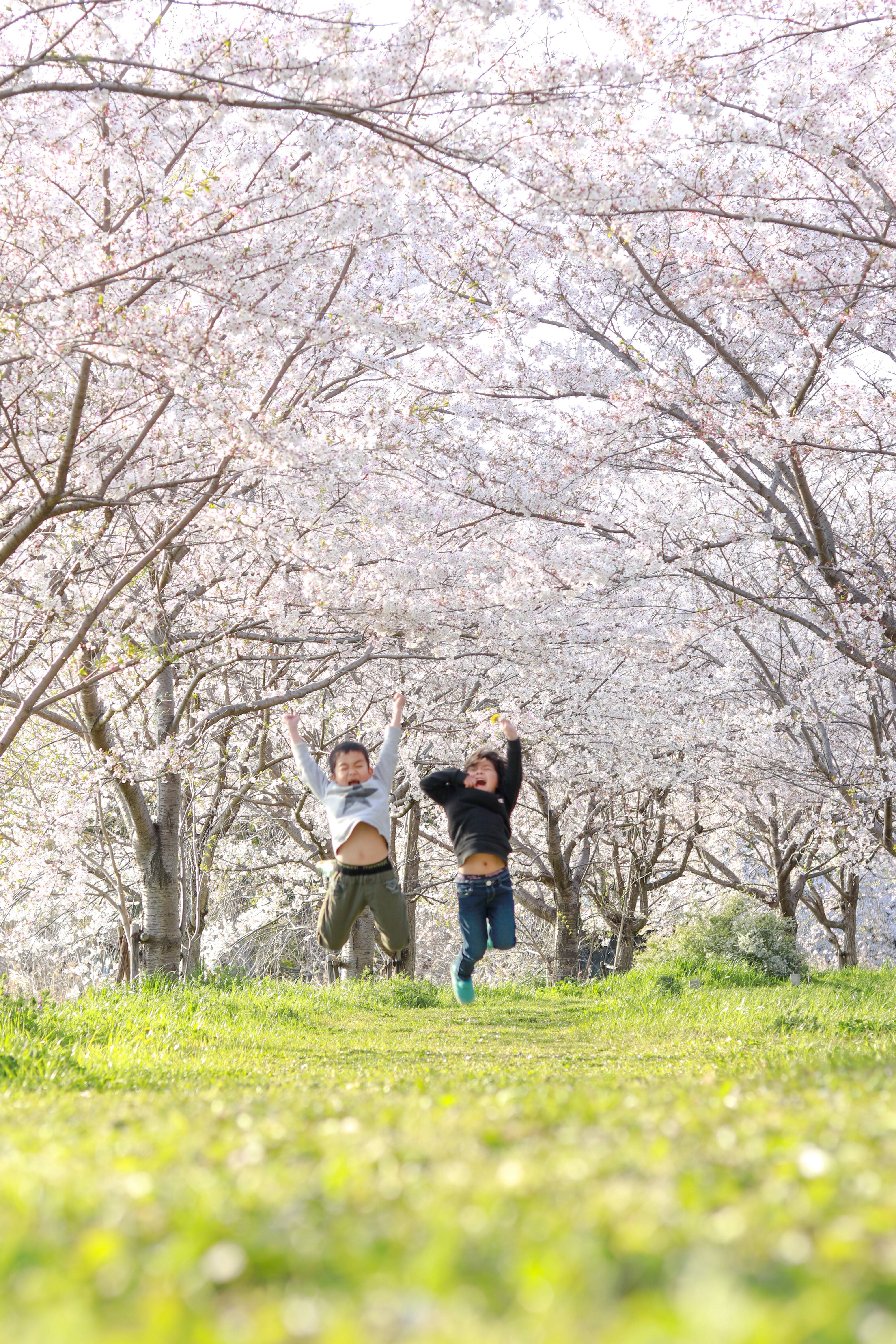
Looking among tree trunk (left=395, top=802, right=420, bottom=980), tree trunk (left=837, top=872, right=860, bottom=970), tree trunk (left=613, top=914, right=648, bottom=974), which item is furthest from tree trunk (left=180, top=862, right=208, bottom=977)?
tree trunk (left=837, top=872, right=860, bottom=970)

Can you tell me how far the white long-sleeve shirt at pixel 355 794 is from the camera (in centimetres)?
820

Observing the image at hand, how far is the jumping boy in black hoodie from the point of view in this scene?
28.7 feet

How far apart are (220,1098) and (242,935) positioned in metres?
23.5

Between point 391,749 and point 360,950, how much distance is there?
12055 mm

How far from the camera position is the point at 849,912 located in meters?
25.9

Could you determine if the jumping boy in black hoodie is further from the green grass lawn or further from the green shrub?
the green shrub

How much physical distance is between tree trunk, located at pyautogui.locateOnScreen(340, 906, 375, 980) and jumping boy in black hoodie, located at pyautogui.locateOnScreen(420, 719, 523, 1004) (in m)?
10.5

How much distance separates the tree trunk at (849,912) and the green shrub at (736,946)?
8689 mm

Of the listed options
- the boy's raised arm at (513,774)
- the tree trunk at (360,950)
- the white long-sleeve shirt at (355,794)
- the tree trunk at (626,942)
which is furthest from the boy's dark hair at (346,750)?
the tree trunk at (626,942)

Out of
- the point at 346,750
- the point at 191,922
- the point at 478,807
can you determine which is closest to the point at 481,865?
the point at 478,807

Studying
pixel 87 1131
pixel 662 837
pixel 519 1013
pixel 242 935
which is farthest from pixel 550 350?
pixel 242 935

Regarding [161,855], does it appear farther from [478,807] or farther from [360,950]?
[360,950]

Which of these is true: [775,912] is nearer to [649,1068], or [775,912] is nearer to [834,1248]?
[649,1068]

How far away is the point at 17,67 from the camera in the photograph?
18.6ft
